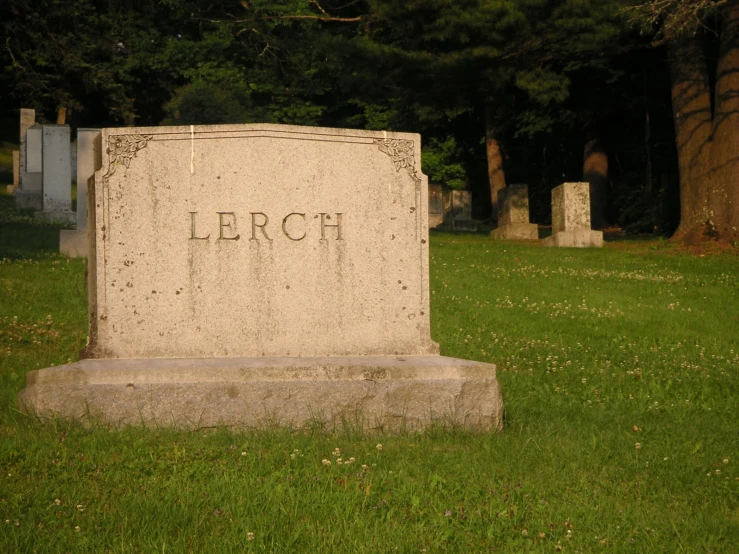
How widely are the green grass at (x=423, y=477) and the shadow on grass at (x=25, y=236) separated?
A: 738cm

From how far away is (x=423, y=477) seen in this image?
221 inches

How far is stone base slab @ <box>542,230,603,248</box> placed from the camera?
24562 millimetres

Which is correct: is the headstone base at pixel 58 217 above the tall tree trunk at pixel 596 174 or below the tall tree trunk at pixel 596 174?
below

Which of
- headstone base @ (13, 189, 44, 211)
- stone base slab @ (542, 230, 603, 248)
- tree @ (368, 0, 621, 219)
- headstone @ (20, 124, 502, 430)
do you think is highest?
tree @ (368, 0, 621, 219)

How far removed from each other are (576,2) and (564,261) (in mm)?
7793

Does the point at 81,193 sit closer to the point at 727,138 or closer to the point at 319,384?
the point at 319,384

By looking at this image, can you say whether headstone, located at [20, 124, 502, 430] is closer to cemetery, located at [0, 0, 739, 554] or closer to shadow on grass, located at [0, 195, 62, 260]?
cemetery, located at [0, 0, 739, 554]

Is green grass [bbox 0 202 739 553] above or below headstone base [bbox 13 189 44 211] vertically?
below

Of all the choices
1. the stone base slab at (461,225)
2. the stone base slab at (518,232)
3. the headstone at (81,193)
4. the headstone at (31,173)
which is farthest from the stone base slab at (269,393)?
the stone base slab at (461,225)

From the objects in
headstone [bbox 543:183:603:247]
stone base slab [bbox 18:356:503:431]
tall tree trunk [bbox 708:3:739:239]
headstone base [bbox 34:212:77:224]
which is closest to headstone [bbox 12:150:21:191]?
headstone base [bbox 34:212:77:224]

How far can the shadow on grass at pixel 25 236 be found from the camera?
17.6 m

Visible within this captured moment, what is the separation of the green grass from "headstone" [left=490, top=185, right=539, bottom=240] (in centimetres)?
1745

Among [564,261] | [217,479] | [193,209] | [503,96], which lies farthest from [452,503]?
[503,96]

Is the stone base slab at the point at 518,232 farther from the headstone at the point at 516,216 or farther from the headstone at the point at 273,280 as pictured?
the headstone at the point at 273,280
